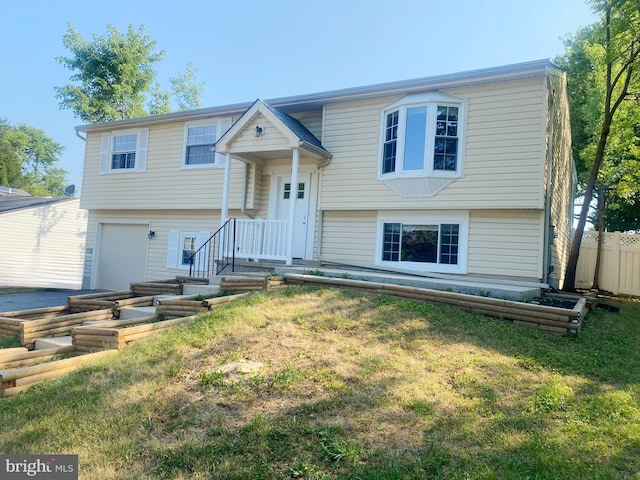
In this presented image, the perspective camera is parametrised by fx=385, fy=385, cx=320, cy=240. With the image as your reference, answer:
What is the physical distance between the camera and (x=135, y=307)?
23.1 ft

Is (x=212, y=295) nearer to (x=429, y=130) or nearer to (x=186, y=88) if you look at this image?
(x=429, y=130)

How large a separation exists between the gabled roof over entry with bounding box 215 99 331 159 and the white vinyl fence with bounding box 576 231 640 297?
10322 millimetres

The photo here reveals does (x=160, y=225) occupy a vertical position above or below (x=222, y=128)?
below

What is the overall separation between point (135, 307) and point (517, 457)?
254 inches

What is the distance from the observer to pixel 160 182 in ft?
39.7

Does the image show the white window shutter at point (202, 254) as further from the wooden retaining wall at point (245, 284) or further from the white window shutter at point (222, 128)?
the wooden retaining wall at point (245, 284)

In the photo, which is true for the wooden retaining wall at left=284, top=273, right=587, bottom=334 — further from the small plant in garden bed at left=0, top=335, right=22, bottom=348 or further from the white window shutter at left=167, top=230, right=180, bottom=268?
the white window shutter at left=167, top=230, right=180, bottom=268

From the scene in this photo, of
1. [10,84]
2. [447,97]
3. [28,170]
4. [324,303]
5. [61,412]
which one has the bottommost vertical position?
[61,412]

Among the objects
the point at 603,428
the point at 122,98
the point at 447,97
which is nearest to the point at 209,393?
the point at 603,428

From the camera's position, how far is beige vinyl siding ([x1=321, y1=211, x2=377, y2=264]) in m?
9.57

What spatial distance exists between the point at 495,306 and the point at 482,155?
12.1 ft

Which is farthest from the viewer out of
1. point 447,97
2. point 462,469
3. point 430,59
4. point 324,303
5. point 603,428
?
point 430,59

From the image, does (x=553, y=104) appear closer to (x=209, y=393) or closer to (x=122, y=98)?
(x=209, y=393)

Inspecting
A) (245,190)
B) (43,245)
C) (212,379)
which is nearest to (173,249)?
(245,190)
